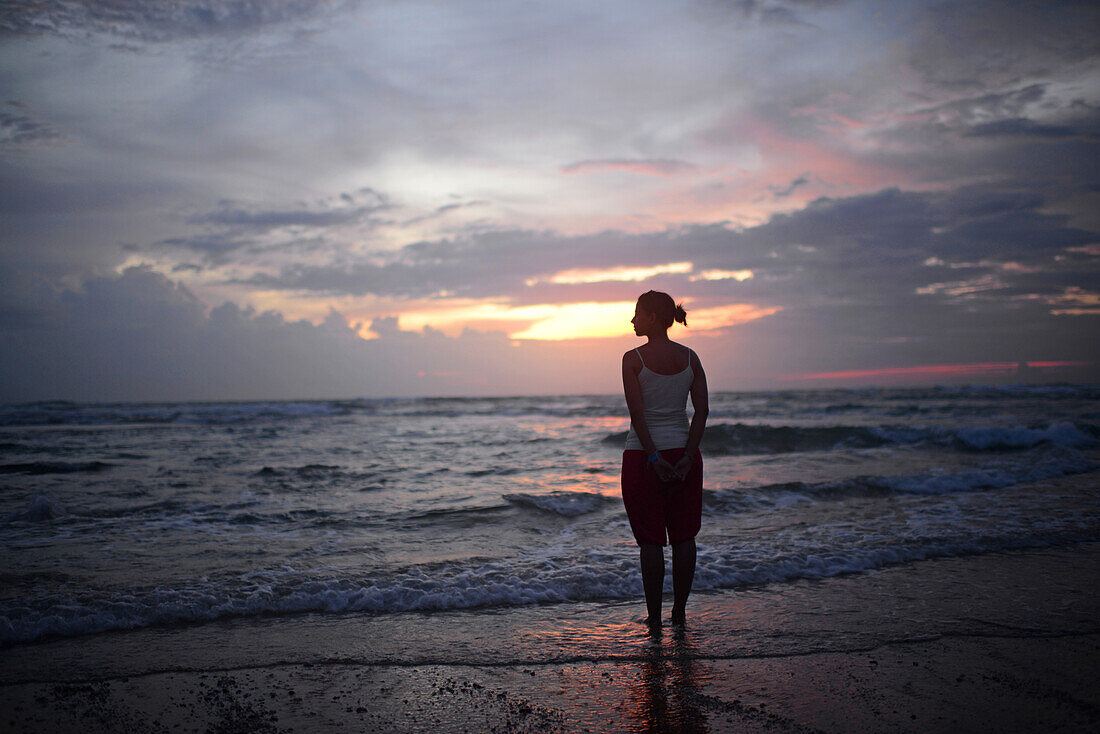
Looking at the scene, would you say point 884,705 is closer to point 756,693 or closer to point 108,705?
point 756,693

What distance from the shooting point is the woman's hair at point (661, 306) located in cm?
372

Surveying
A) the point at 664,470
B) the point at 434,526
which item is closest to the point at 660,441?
the point at 664,470

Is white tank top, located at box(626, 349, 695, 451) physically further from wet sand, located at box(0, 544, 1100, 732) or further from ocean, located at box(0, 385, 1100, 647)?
ocean, located at box(0, 385, 1100, 647)

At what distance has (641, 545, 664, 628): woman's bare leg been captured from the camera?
3699 millimetres

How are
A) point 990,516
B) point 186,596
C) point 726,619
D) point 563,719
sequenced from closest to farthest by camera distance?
point 563,719
point 726,619
point 186,596
point 990,516

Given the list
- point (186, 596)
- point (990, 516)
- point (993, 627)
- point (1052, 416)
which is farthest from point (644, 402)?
point (1052, 416)

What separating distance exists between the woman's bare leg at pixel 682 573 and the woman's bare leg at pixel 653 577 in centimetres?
13

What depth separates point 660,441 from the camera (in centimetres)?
364

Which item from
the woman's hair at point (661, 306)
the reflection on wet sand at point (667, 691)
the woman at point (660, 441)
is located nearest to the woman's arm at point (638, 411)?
the woman at point (660, 441)

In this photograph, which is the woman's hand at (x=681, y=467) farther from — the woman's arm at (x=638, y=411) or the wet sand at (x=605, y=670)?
the wet sand at (x=605, y=670)

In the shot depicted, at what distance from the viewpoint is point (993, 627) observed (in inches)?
147

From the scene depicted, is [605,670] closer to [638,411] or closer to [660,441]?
[660,441]

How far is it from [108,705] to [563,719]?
2227mm

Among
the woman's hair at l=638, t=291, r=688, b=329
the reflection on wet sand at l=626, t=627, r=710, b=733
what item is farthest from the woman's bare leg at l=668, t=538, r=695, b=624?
the woman's hair at l=638, t=291, r=688, b=329
